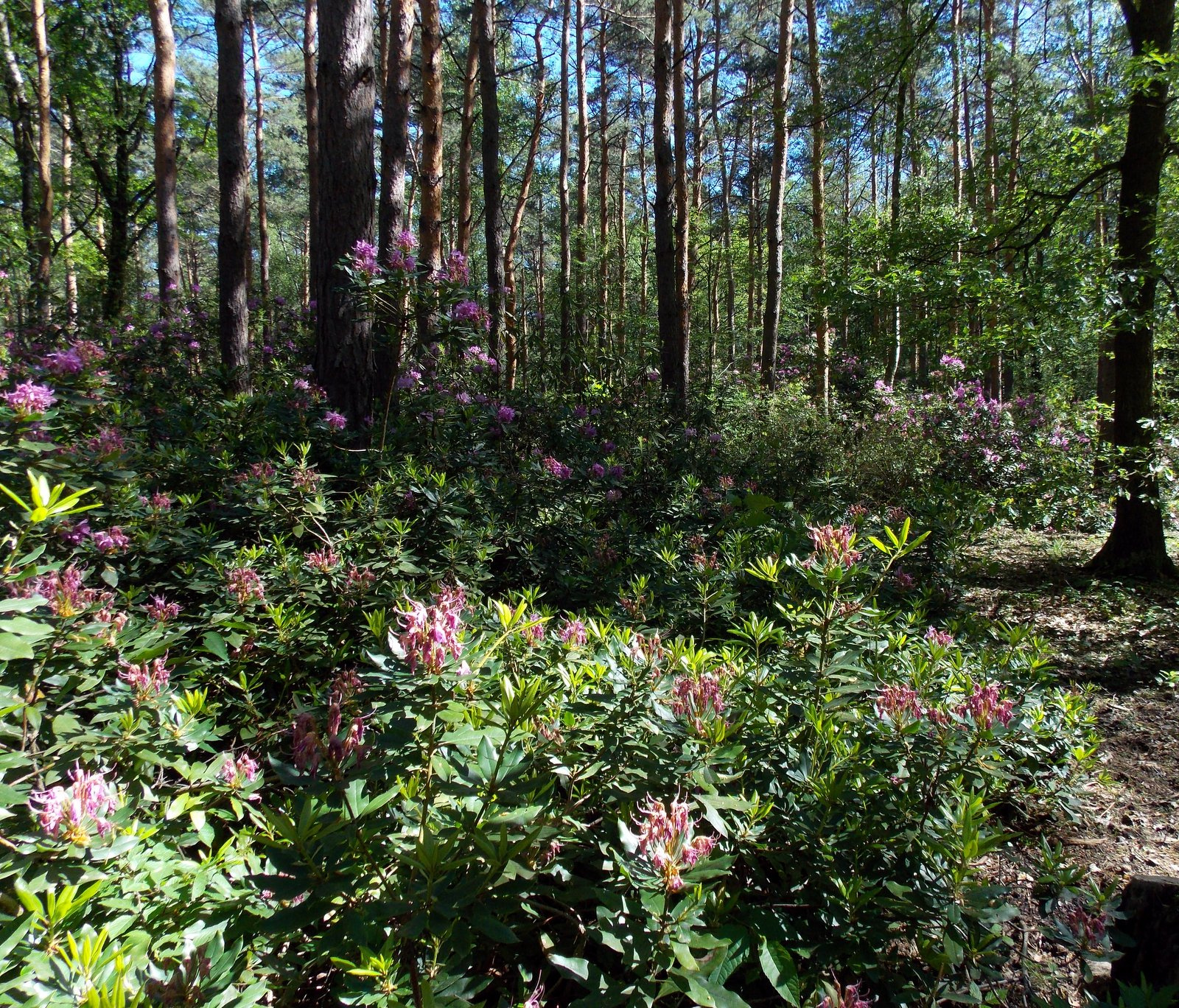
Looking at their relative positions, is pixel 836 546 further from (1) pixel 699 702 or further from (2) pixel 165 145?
(2) pixel 165 145

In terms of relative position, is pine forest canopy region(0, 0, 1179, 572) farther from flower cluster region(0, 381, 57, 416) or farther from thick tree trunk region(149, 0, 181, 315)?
flower cluster region(0, 381, 57, 416)

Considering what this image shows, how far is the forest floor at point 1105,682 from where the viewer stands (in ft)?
8.75

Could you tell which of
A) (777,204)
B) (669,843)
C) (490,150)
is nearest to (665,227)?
(490,150)

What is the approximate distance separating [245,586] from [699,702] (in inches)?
72.5

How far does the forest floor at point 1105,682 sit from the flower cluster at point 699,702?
857 mm

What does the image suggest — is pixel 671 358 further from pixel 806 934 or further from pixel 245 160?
pixel 806 934

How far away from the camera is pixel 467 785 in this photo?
1.33m

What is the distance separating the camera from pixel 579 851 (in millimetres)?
1557

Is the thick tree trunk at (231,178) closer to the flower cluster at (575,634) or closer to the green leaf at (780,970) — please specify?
Answer: the flower cluster at (575,634)

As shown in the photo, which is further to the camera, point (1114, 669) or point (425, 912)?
point (1114, 669)

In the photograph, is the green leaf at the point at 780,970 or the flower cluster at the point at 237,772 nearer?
the green leaf at the point at 780,970

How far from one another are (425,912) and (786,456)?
7021mm

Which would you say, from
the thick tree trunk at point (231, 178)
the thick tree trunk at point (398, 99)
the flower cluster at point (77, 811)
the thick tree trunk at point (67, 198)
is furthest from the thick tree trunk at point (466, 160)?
the flower cluster at point (77, 811)

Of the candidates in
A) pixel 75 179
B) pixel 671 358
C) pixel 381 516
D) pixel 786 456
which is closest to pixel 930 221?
pixel 786 456
